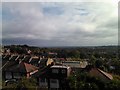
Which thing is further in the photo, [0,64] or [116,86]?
[0,64]

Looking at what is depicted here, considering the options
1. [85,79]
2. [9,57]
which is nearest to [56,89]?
[85,79]

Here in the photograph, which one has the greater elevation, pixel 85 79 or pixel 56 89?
pixel 85 79

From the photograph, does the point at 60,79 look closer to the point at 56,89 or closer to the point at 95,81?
the point at 56,89

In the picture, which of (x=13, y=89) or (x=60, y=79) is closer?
(x=13, y=89)

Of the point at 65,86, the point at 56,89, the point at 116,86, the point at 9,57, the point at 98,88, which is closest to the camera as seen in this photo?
the point at 116,86

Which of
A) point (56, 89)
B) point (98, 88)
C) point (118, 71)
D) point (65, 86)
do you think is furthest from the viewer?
point (118, 71)

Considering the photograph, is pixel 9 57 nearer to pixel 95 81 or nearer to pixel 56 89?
pixel 56 89

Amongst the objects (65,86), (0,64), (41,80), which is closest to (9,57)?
(0,64)

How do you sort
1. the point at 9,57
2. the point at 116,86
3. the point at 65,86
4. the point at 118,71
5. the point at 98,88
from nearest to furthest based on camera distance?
1. the point at 116,86
2. the point at 98,88
3. the point at 65,86
4. the point at 118,71
5. the point at 9,57

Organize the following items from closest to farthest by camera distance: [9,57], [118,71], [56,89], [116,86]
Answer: [116,86]
[56,89]
[118,71]
[9,57]
